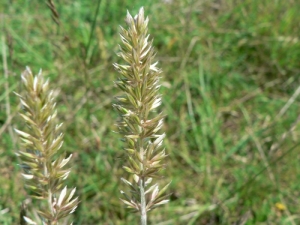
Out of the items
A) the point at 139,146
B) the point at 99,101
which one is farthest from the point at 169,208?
the point at 139,146

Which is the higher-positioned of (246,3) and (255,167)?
(246,3)

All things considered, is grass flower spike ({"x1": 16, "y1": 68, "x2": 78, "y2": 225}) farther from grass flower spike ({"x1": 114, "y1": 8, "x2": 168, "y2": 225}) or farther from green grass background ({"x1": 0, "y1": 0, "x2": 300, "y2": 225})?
green grass background ({"x1": 0, "y1": 0, "x2": 300, "y2": 225})

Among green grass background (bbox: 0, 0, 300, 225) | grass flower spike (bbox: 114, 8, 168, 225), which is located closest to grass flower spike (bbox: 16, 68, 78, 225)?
grass flower spike (bbox: 114, 8, 168, 225)

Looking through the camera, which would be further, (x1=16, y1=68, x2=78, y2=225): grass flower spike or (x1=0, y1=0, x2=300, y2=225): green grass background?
(x1=0, y1=0, x2=300, y2=225): green grass background

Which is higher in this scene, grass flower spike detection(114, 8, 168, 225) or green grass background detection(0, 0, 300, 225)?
green grass background detection(0, 0, 300, 225)

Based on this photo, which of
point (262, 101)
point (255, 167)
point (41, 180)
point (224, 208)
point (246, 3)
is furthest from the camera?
point (246, 3)

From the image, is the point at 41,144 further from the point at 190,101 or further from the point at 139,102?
the point at 190,101

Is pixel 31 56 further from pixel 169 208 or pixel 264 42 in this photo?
pixel 264 42
